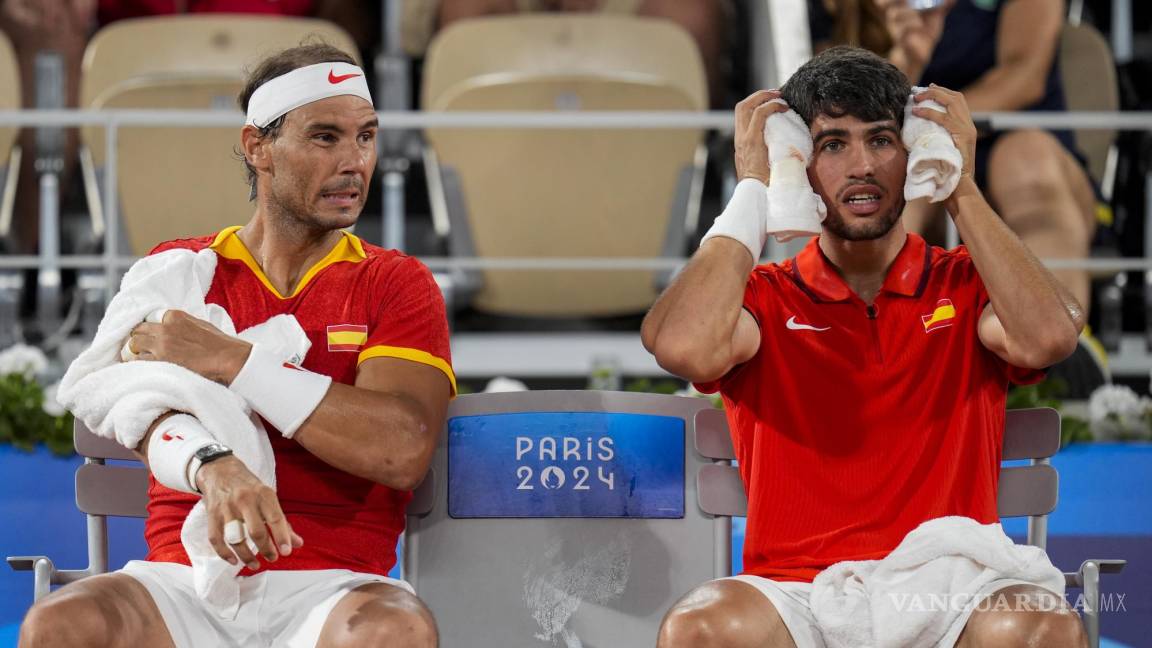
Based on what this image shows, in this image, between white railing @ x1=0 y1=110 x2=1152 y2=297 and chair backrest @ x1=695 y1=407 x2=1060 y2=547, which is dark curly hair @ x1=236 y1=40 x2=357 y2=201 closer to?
chair backrest @ x1=695 y1=407 x2=1060 y2=547

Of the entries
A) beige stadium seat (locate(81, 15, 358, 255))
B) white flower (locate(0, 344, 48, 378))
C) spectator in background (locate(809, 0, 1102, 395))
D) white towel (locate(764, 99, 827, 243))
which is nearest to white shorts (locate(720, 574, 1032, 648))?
white towel (locate(764, 99, 827, 243))

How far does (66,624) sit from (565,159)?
2.81 meters

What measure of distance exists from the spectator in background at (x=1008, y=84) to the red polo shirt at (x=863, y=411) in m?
1.84

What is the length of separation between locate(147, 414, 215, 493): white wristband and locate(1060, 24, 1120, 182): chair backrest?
141 inches

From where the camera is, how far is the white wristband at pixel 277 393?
2.32 meters

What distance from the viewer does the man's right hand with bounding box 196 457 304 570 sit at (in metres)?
2.16

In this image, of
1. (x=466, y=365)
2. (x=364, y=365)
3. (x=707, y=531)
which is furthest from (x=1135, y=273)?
(x=364, y=365)

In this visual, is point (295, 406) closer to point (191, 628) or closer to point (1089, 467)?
point (191, 628)

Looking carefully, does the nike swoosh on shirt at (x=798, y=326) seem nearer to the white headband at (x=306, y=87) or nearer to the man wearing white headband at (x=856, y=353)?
the man wearing white headband at (x=856, y=353)

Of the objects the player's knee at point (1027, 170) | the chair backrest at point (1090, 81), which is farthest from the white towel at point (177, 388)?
the chair backrest at point (1090, 81)

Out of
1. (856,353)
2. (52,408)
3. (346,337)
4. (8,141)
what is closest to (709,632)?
(856,353)

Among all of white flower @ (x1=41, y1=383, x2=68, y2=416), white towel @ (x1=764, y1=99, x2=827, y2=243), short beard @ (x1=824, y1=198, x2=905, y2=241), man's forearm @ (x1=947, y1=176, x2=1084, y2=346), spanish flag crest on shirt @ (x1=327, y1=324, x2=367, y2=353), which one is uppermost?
white towel @ (x1=764, y1=99, x2=827, y2=243)

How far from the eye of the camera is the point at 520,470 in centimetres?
274

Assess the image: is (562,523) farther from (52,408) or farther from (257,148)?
(52,408)
